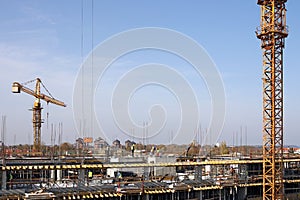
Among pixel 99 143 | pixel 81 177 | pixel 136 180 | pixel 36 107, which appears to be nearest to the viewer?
pixel 81 177

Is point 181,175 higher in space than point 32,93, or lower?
lower

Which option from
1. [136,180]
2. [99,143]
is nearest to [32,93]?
[99,143]

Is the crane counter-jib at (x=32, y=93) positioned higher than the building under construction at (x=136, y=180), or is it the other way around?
the crane counter-jib at (x=32, y=93)

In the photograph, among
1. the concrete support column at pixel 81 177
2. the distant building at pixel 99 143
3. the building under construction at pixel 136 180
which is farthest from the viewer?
the distant building at pixel 99 143

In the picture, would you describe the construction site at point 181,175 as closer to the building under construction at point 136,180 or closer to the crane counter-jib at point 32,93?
the building under construction at point 136,180

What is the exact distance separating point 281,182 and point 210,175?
407cm

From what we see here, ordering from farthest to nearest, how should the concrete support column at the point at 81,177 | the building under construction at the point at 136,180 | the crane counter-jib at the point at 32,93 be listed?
the crane counter-jib at the point at 32,93, the concrete support column at the point at 81,177, the building under construction at the point at 136,180

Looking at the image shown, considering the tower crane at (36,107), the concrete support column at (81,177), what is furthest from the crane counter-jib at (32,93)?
the concrete support column at (81,177)

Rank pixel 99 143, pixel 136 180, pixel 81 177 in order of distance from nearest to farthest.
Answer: pixel 81 177 → pixel 136 180 → pixel 99 143

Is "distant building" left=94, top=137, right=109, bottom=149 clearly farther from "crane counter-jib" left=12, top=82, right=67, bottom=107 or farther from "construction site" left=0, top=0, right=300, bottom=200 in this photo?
"construction site" left=0, top=0, right=300, bottom=200

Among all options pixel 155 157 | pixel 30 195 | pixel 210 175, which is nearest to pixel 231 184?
pixel 210 175

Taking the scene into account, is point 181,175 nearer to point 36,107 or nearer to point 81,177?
point 81,177

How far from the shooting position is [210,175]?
2233 centimetres

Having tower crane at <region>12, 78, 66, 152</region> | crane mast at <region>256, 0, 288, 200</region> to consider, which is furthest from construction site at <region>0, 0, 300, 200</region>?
tower crane at <region>12, 78, 66, 152</region>
